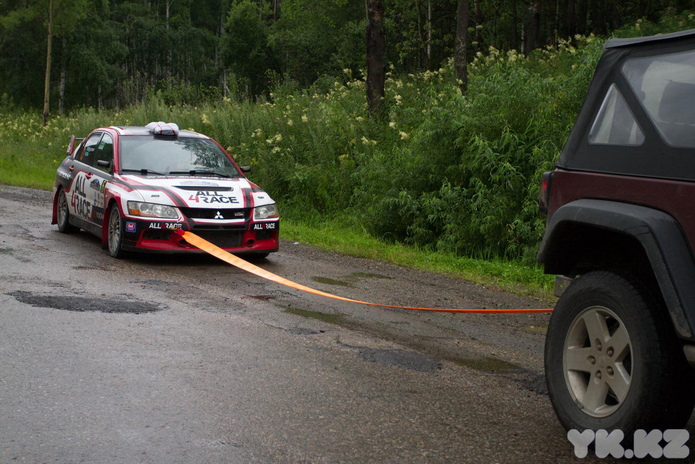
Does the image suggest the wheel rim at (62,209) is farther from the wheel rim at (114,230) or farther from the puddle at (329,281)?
the puddle at (329,281)

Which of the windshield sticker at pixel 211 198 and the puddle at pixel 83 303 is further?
the windshield sticker at pixel 211 198

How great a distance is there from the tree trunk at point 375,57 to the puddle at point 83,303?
11.9 metres

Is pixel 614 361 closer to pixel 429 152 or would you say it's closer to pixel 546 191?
pixel 546 191

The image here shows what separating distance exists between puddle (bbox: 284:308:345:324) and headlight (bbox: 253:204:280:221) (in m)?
3.06

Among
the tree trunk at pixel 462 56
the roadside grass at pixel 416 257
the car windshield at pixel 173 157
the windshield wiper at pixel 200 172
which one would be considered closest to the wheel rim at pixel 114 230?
the car windshield at pixel 173 157

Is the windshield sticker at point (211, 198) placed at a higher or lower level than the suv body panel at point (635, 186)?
lower

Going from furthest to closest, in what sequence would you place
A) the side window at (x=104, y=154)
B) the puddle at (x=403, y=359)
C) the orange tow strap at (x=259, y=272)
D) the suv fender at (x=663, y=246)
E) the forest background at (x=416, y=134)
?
the forest background at (x=416, y=134) < the side window at (x=104, y=154) < the orange tow strap at (x=259, y=272) < the puddle at (x=403, y=359) < the suv fender at (x=663, y=246)

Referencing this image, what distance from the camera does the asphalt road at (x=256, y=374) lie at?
396 centimetres

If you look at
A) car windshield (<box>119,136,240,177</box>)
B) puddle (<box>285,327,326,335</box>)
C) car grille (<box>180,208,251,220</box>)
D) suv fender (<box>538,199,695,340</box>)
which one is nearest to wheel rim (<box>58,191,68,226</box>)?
car windshield (<box>119,136,240,177</box>)

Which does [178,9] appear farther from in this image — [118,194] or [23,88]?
[118,194]

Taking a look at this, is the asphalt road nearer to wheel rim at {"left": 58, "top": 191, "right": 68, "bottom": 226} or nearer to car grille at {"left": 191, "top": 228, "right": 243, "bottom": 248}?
car grille at {"left": 191, "top": 228, "right": 243, "bottom": 248}

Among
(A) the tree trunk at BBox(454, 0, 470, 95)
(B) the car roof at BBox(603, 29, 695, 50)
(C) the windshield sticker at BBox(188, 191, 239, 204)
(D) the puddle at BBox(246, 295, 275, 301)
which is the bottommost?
(D) the puddle at BBox(246, 295, 275, 301)

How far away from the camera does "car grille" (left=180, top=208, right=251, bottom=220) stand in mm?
9953

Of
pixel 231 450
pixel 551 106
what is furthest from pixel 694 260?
pixel 551 106
